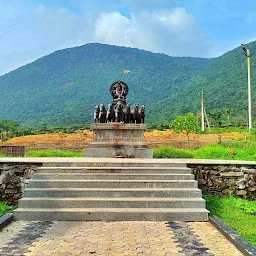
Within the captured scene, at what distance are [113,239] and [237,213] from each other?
3105mm

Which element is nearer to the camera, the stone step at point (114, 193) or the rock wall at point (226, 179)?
the stone step at point (114, 193)

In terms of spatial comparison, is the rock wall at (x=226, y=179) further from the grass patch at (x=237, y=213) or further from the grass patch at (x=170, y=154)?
the grass patch at (x=170, y=154)

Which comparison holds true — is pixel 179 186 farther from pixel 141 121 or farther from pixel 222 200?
pixel 141 121

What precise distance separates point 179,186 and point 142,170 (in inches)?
37.9

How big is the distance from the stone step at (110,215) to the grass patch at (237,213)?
1.94ft

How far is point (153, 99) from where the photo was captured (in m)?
83.4

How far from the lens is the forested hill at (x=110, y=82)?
66.8 meters

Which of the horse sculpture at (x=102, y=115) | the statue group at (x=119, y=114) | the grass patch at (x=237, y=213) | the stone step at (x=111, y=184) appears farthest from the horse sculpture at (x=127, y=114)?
the stone step at (x=111, y=184)

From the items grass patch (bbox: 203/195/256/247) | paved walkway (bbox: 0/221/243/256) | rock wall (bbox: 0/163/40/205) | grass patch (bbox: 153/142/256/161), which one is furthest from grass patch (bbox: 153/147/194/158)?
paved walkway (bbox: 0/221/243/256)

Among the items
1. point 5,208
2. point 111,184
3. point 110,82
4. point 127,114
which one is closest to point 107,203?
point 111,184

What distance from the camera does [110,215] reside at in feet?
23.4

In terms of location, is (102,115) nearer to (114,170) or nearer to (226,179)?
(114,170)

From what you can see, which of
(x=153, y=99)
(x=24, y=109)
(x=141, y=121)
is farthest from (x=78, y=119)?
(x=141, y=121)

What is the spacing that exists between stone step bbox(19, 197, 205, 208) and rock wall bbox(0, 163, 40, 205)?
5.49 ft
